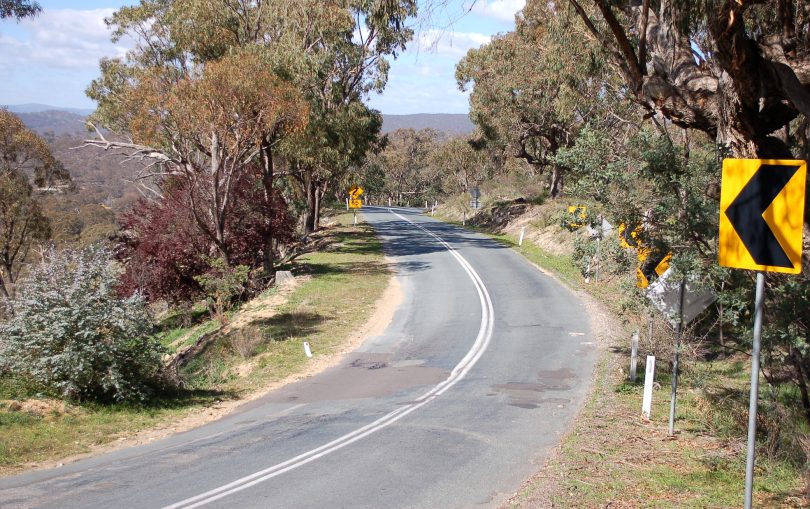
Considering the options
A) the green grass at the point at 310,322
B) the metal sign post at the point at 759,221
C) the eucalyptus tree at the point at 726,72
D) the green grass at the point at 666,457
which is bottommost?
the green grass at the point at 310,322

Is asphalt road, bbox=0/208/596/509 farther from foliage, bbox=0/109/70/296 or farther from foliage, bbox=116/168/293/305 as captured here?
foliage, bbox=0/109/70/296

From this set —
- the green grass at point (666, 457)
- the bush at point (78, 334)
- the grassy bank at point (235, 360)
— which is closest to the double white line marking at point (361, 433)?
the green grass at point (666, 457)

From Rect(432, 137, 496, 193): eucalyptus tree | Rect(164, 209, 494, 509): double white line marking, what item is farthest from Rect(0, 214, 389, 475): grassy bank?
Rect(432, 137, 496, 193): eucalyptus tree

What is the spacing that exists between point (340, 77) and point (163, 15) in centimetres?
854

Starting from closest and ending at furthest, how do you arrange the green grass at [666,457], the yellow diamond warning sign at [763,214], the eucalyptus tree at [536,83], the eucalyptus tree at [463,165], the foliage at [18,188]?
1. the yellow diamond warning sign at [763,214]
2. the green grass at [666,457]
3. the eucalyptus tree at [536,83]
4. the foliage at [18,188]
5. the eucalyptus tree at [463,165]

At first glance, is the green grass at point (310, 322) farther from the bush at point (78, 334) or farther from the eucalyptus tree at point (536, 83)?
the eucalyptus tree at point (536, 83)

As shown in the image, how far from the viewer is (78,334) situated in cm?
1123

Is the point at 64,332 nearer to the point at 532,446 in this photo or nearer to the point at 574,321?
the point at 532,446

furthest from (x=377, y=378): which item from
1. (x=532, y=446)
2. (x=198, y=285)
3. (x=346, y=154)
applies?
(x=346, y=154)

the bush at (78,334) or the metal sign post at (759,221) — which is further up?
the metal sign post at (759,221)

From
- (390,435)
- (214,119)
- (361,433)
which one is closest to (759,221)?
(390,435)

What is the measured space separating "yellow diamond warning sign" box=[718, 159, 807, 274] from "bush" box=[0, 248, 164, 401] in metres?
9.59

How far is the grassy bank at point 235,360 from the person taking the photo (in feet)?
32.8

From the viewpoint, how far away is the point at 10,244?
3559 cm
